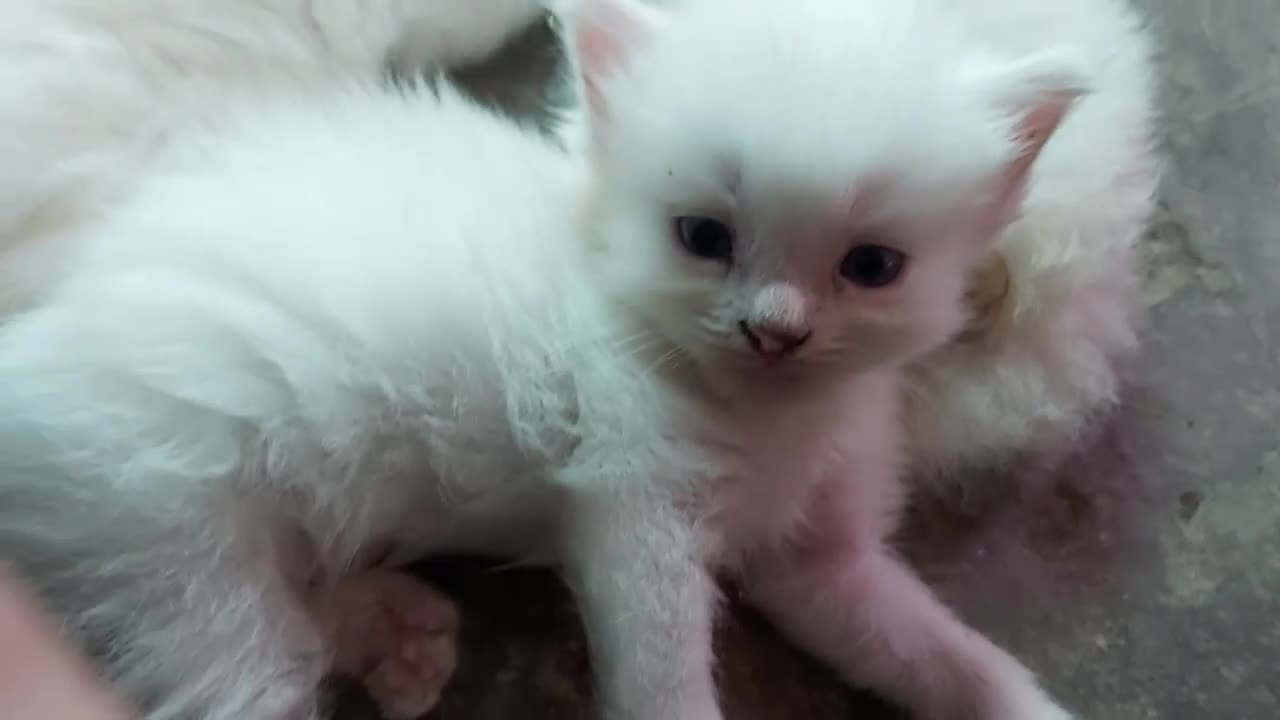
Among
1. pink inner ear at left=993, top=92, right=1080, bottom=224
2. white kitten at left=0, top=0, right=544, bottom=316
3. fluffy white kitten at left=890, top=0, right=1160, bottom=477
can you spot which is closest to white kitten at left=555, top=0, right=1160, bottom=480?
fluffy white kitten at left=890, top=0, right=1160, bottom=477

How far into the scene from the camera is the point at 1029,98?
3.11 feet

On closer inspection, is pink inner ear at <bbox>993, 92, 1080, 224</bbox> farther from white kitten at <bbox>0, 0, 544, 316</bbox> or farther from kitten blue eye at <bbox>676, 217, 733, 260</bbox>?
white kitten at <bbox>0, 0, 544, 316</bbox>

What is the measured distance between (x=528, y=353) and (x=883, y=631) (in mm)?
351

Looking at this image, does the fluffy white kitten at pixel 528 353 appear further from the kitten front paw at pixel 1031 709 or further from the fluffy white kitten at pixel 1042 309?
the fluffy white kitten at pixel 1042 309

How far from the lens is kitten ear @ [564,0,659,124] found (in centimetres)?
96

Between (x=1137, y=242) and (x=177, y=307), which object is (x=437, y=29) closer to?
(x=177, y=307)

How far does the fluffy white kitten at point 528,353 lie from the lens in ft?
2.99

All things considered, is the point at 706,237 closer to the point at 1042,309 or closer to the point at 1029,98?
the point at 1029,98

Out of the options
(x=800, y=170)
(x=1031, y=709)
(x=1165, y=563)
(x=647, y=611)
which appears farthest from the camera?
(x=1165, y=563)

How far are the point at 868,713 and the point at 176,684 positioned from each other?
52 cm

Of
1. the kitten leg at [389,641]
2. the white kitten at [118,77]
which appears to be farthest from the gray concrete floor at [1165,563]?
the white kitten at [118,77]

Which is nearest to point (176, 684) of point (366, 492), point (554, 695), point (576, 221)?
point (366, 492)

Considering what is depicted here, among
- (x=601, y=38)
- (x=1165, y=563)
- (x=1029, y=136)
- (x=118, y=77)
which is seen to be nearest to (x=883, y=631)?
(x=1165, y=563)

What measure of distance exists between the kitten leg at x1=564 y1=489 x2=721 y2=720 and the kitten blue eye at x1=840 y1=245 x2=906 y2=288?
216 millimetres
